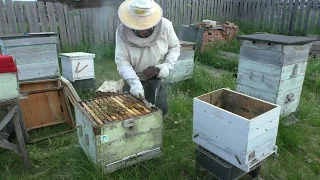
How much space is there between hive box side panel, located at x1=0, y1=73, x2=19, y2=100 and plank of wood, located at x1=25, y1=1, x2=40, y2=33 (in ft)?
13.7

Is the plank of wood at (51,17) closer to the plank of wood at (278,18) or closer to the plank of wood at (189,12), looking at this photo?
the plank of wood at (189,12)

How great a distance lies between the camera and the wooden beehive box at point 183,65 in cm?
462

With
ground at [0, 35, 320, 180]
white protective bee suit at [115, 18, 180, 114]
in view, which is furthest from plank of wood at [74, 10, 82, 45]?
white protective bee suit at [115, 18, 180, 114]

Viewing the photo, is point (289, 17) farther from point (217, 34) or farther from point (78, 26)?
point (78, 26)

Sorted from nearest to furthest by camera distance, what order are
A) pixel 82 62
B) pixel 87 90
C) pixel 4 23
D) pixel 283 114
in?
pixel 283 114
pixel 82 62
pixel 87 90
pixel 4 23

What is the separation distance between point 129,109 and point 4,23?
186 inches

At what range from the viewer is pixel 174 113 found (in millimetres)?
3668

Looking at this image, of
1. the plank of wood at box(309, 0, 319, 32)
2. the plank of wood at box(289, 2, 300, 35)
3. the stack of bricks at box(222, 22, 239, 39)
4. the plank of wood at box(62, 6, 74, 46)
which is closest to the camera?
the plank of wood at box(62, 6, 74, 46)

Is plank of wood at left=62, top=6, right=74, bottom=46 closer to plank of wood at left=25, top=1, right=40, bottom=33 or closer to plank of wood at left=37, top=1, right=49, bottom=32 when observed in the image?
plank of wood at left=37, top=1, right=49, bottom=32

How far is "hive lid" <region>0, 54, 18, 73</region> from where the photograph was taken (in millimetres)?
2128

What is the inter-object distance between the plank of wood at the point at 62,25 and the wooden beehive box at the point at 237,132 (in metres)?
4.97

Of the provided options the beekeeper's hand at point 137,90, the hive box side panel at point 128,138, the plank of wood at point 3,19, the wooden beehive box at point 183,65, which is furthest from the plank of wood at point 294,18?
the plank of wood at point 3,19

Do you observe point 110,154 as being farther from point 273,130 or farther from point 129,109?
point 273,130

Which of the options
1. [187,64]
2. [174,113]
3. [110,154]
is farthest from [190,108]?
[110,154]
